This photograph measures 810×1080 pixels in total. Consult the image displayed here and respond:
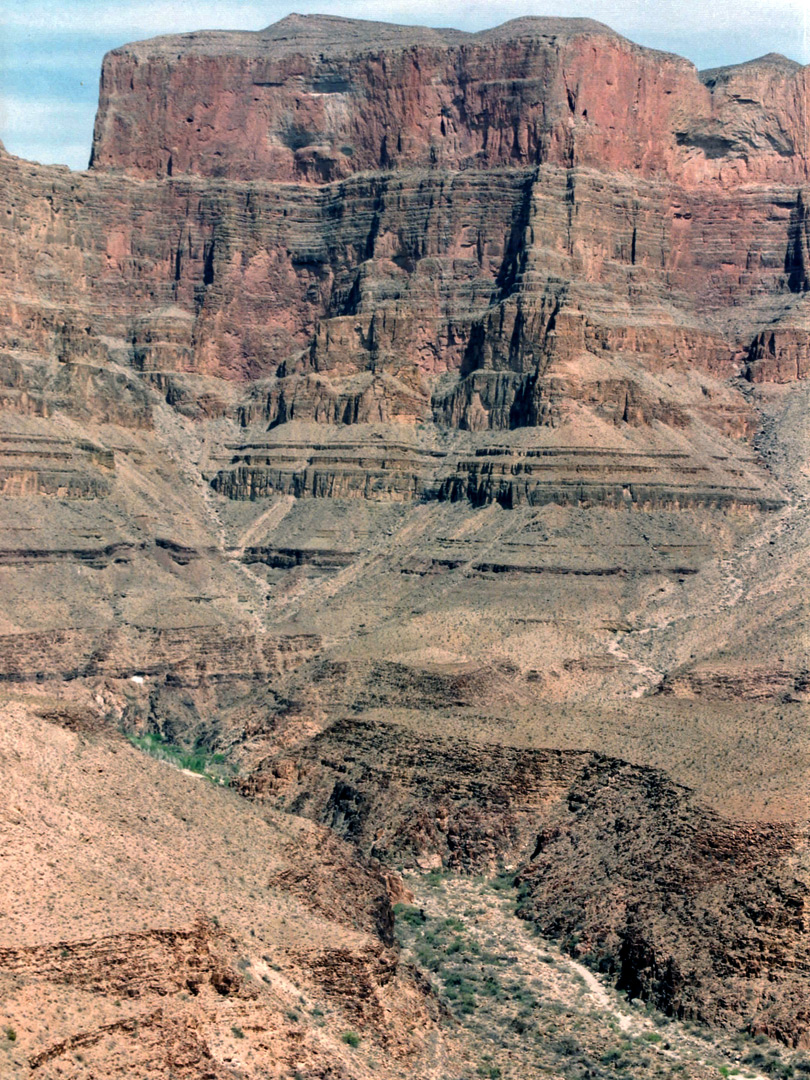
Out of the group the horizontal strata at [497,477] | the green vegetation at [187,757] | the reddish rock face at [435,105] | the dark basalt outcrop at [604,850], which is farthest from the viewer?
the reddish rock face at [435,105]

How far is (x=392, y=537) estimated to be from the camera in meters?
151

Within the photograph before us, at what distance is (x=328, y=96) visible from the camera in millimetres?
175125

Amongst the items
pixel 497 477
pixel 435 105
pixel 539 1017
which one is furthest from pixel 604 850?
pixel 435 105

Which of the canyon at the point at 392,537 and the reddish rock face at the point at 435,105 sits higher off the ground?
the reddish rock face at the point at 435,105

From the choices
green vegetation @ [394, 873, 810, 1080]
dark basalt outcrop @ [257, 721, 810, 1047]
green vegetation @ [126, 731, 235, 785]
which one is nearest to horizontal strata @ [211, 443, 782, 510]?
green vegetation @ [126, 731, 235, 785]

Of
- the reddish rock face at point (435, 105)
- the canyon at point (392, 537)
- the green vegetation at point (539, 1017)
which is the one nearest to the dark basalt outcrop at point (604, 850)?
the canyon at point (392, 537)

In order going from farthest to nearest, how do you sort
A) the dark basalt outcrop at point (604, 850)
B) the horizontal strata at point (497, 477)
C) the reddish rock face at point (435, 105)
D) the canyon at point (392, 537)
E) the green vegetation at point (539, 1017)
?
1. the reddish rock face at point (435, 105)
2. the horizontal strata at point (497, 477)
3. the dark basalt outcrop at point (604, 850)
4. the green vegetation at point (539, 1017)
5. the canyon at point (392, 537)

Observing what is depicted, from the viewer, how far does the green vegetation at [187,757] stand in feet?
357

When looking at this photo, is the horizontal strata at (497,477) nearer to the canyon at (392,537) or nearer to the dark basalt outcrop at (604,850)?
the canyon at (392,537)

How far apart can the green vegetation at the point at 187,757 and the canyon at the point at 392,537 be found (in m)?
0.82

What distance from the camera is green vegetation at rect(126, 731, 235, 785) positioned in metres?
109

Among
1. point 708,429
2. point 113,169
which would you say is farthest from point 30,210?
point 708,429

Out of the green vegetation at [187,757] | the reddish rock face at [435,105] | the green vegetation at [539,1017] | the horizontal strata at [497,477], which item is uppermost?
the reddish rock face at [435,105]

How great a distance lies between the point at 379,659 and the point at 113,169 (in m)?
64.8
